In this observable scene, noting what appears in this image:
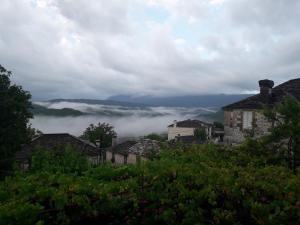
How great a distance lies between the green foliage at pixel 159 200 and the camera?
411 centimetres

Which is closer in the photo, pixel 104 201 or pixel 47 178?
pixel 104 201

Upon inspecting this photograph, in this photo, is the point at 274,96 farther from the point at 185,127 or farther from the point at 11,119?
the point at 185,127

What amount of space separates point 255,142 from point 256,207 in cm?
566

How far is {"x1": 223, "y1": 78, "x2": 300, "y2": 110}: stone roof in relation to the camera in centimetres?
2317

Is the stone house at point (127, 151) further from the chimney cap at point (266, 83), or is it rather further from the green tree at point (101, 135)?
the chimney cap at point (266, 83)

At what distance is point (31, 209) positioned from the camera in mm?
4016

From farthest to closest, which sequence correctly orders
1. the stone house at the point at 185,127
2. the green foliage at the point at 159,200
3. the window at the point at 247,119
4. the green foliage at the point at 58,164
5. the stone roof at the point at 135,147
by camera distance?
1. the stone house at the point at 185,127
2. the stone roof at the point at 135,147
3. the window at the point at 247,119
4. the green foliage at the point at 58,164
5. the green foliage at the point at 159,200

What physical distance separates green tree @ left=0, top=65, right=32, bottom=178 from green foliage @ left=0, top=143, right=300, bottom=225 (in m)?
23.5

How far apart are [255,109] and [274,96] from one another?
1505mm

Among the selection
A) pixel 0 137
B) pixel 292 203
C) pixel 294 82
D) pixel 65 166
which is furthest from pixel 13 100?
pixel 292 203

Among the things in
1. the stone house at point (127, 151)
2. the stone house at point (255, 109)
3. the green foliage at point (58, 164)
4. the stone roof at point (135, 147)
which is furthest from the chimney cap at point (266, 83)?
the stone house at point (127, 151)

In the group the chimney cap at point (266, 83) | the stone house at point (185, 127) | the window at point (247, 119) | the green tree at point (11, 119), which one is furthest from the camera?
the stone house at point (185, 127)

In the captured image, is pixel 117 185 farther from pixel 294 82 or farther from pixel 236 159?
pixel 294 82

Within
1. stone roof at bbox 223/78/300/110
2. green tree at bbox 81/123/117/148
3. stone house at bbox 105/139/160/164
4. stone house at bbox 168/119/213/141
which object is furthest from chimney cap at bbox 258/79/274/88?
stone house at bbox 168/119/213/141
